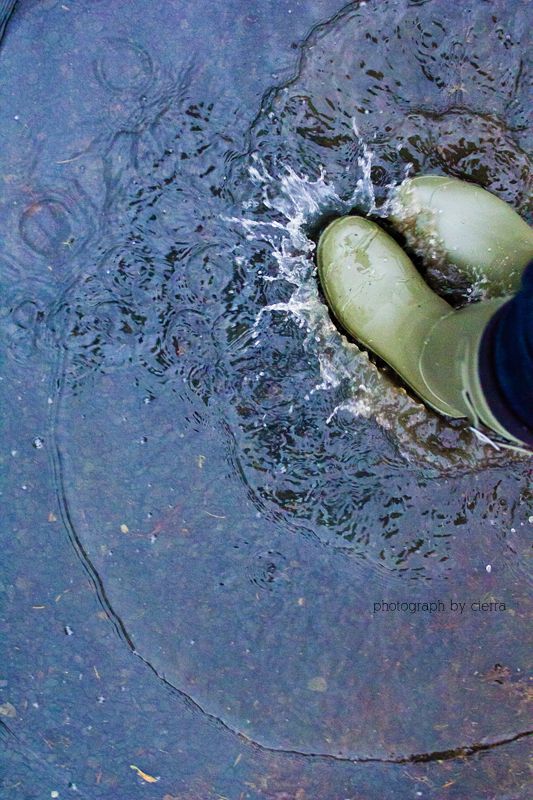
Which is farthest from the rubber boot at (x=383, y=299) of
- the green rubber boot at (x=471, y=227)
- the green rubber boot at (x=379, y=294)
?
the green rubber boot at (x=471, y=227)

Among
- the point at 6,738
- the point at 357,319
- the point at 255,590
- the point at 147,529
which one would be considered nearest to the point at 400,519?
the point at 255,590

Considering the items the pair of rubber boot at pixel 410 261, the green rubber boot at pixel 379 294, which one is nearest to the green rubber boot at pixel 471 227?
the pair of rubber boot at pixel 410 261

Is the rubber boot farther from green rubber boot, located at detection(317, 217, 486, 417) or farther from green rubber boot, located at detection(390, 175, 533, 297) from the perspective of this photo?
green rubber boot, located at detection(390, 175, 533, 297)

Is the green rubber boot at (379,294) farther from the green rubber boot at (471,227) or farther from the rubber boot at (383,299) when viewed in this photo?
the green rubber boot at (471,227)

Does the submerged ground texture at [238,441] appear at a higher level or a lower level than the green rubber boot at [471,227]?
lower

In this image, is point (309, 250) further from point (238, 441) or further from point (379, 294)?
point (238, 441)
